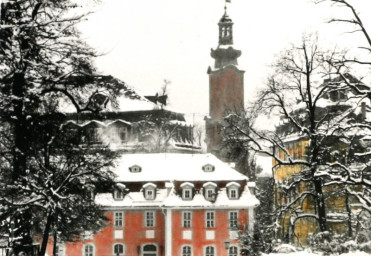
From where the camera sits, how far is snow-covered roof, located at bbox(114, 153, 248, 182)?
2472 centimetres

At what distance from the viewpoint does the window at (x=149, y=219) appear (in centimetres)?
2439

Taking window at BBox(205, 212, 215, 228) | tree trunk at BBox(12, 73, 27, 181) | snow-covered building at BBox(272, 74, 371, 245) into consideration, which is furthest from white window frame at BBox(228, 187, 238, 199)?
tree trunk at BBox(12, 73, 27, 181)

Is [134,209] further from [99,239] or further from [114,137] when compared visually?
[114,137]

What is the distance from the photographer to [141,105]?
22891 millimetres

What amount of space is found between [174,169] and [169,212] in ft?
6.25

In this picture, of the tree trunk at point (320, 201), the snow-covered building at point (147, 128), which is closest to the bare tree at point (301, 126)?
the tree trunk at point (320, 201)

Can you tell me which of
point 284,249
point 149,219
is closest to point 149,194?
point 149,219

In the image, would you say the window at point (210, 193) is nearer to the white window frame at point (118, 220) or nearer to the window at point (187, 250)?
the window at point (187, 250)

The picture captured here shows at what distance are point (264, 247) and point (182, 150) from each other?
1463 cm

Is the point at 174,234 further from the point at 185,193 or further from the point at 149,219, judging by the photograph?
the point at 185,193

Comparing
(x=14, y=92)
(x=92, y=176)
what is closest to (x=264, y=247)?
(x=92, y=176)

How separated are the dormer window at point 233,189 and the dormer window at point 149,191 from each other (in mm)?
2932

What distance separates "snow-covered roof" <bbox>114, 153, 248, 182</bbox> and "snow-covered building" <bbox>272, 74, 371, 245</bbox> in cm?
511

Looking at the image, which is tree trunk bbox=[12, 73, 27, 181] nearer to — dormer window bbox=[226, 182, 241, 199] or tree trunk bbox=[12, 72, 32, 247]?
tree trunk bbox=[12, 72, 32, 247]
